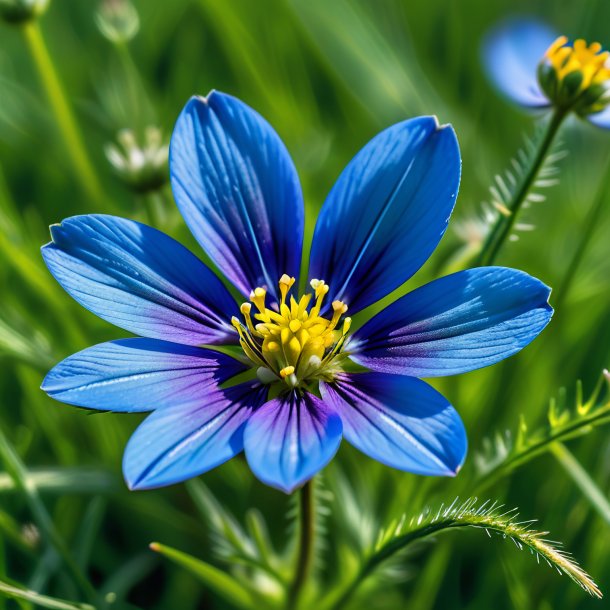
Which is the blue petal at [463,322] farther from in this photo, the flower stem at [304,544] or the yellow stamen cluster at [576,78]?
the yellow stamen cluster at [576,78]

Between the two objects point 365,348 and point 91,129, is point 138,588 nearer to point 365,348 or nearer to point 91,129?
point 365,348

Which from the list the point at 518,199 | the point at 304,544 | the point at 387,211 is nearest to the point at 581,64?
the point at 518,199

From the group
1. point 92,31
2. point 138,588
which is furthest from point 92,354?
point 92,31

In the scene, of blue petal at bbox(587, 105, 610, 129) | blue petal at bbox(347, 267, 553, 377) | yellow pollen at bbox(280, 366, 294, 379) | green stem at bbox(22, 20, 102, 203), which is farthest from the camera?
green stem at bbox(22, 20, 102, 203)

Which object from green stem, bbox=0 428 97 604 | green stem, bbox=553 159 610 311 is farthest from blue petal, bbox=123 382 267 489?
green stem, bbox=553 159 610 311

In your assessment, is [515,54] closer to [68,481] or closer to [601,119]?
[601,119]

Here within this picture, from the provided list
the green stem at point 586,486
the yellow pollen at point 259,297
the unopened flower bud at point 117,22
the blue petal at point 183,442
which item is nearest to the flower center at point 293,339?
the yellow pollen at point 259,297

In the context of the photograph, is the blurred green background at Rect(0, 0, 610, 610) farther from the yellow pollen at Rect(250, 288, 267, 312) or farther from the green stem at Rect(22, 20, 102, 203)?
the yellow pollen at Rect(250, 288, 267, 312)
